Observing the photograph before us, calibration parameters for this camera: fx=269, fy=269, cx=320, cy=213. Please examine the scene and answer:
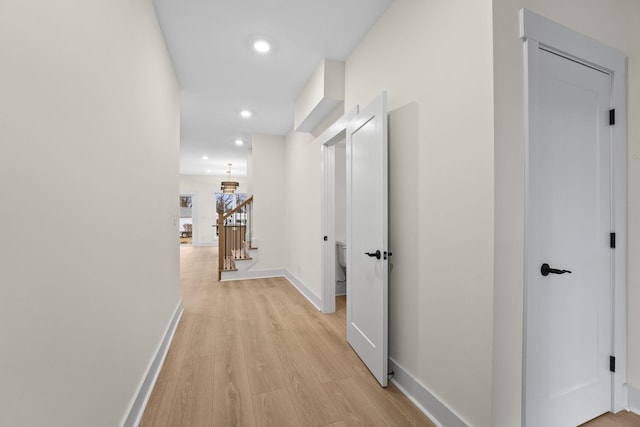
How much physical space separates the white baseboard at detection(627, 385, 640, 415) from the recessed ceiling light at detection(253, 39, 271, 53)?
366 centimetres

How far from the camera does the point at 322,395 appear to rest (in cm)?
183

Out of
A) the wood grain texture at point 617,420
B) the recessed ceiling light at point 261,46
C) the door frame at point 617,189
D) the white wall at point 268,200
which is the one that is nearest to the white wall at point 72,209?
the recessed ceiling light at point 261,46

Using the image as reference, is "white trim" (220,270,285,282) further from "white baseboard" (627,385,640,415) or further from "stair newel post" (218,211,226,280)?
"white baseboard" (627,385,640,415)

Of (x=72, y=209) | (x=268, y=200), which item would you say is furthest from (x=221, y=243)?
(x=72, y=209)

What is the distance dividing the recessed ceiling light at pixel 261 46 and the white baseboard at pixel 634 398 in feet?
12.0

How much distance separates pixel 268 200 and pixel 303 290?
1954mm

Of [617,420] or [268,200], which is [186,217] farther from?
[617,420]

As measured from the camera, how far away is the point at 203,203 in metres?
10.1

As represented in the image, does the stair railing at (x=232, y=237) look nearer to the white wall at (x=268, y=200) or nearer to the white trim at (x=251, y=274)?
the white trim at (x=251, y=274)

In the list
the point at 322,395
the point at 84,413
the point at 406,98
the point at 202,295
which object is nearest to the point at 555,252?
the point at 406,98

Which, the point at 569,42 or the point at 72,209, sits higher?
the point at 569,42

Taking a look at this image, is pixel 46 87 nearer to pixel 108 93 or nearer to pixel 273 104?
pixel 108 93

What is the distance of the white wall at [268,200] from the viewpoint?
514 centimetres

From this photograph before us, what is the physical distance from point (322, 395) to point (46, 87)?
6.91 feet
